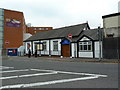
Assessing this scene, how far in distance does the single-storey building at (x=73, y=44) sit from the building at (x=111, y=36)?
3.78 ft

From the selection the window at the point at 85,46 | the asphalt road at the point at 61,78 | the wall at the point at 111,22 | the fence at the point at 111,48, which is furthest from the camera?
the window at the point at 85,46

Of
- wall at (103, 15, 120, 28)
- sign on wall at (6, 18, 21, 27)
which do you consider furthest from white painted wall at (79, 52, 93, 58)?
sign on wall at (6, 18, 21, 27)

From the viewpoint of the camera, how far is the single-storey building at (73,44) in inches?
899

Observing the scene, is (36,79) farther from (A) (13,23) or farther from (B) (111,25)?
(A) (13,23)

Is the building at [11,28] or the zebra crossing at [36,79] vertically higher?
the building at [11,28]

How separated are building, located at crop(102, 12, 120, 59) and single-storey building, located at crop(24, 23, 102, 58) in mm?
1154

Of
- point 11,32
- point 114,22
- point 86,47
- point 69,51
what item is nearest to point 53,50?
point 69,51

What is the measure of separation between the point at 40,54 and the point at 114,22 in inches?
627

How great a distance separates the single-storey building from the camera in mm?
22828

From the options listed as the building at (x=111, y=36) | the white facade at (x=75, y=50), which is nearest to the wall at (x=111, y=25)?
the building at (x=111, y=36)

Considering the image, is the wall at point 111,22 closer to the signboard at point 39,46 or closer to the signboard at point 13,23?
the signboard at point 39,46

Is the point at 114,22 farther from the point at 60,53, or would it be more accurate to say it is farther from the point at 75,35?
the point at 60,53

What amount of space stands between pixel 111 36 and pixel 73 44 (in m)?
6.60

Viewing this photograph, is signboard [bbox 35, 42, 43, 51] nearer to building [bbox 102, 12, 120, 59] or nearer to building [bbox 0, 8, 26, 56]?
building [bbox 102, 12, 120, 59]
